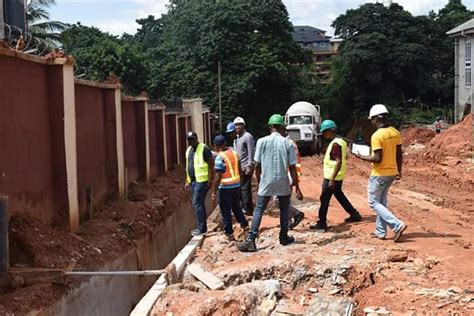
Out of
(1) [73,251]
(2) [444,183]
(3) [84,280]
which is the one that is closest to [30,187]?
(1) [73,251]

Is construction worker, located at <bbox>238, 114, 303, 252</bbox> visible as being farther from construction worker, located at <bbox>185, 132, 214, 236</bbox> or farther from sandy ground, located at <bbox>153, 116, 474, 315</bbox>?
construction worker, located at <bbox>185, 132, 214, 236</bbox>

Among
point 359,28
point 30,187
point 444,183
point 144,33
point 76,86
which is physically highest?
point 144,33

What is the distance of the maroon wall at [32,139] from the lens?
8.26 meters

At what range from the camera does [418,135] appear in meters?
35.4

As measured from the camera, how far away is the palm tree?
28.8m

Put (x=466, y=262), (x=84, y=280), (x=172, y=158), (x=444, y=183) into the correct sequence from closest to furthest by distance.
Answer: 1. (x=466, y=262)
2. (x=84, y=280)
3. (x=444, y=183)
4. (x=172, y=158)

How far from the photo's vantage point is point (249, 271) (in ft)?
23.7

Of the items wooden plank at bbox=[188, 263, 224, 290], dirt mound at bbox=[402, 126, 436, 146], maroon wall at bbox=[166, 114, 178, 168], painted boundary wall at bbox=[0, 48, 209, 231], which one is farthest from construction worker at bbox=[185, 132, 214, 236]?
dirt mound at bbox=[402, 126, 436, 146]

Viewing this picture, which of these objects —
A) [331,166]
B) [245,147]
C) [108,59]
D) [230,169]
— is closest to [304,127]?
[108,59]

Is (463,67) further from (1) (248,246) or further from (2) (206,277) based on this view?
(2) (206,277)

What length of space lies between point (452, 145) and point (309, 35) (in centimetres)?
7548

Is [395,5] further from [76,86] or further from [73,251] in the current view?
[73,251]

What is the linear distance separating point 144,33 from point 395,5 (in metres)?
46.0

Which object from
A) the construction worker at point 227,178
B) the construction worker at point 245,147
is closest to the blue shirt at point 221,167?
the construction worker at point 227,178
